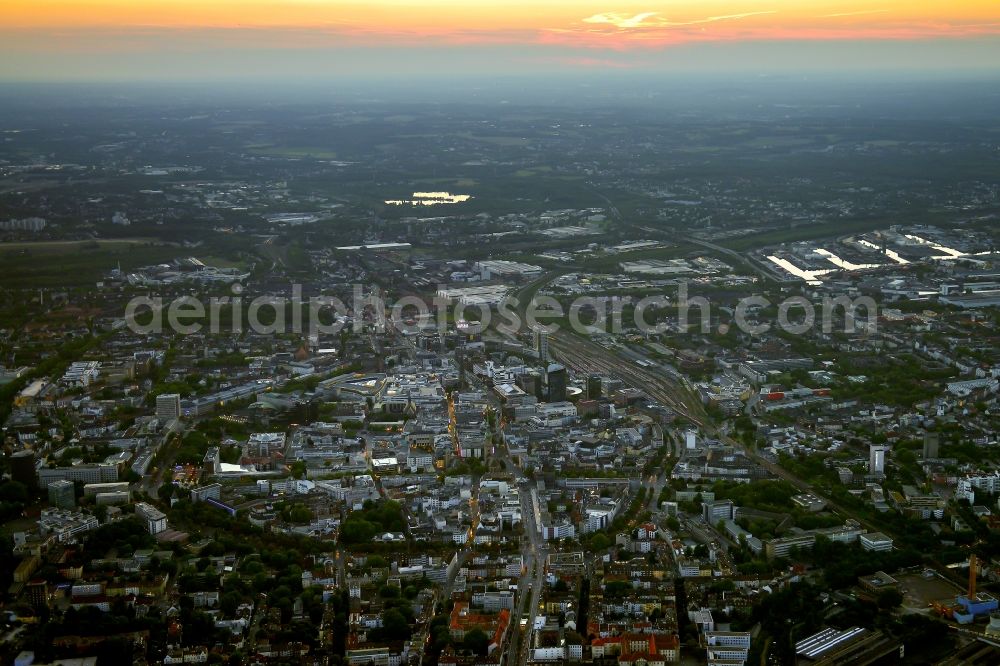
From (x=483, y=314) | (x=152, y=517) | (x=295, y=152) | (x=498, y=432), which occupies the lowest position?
(x=483, y=314)

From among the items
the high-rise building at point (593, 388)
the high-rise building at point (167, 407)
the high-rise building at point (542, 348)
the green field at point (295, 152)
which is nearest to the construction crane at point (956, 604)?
the high-rise building at point (593, 388)

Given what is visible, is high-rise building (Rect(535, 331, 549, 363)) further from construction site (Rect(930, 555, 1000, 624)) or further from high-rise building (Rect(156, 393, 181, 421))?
construction site (Rect(930, 555, 1000, 624))

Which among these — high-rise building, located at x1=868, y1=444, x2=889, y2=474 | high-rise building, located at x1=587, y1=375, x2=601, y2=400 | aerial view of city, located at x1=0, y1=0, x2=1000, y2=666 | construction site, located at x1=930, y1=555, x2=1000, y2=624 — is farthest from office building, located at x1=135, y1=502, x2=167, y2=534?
high-rise building, located at x1=868, y1=444, x2=889, y2=474

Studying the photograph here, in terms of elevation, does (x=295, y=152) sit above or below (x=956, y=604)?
above

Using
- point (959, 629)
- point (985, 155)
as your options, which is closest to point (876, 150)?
point (985, 155)

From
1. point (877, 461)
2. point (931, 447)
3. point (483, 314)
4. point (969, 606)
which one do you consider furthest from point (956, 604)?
point (483, 314)

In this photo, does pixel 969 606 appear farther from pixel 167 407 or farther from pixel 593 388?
pixel 167 407
